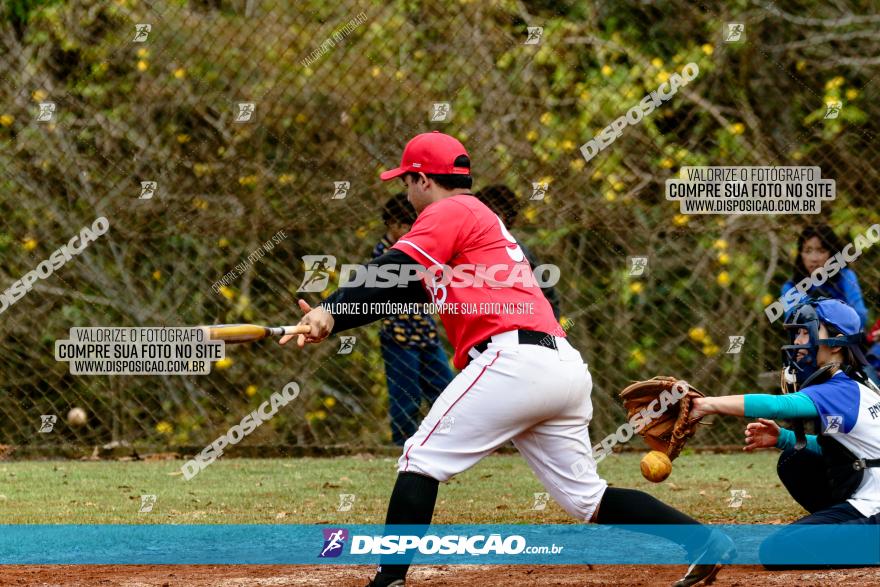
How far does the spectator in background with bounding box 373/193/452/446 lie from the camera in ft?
27.1

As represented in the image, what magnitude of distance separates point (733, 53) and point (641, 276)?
5.56ft

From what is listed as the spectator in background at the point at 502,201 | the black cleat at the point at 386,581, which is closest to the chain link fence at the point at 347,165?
the spectator in background at the point at 502,201

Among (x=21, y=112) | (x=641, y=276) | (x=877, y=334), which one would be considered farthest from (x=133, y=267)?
(x=877, y=334)

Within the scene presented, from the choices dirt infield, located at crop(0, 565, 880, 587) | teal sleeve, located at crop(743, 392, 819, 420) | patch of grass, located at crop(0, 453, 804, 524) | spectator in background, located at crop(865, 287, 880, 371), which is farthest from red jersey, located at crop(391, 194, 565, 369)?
spectator in background, located at crop(865, 287, 880, 371)

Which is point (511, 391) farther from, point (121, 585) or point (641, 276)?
point (641, 276)

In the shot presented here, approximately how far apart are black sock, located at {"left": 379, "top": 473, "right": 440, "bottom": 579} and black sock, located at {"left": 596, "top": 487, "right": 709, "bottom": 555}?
63cm

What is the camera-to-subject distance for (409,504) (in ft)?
13.8

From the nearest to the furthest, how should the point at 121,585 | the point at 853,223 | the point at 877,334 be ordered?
the point at 121,585 < the point at 877,334 < the point at 853,223

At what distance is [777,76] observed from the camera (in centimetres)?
876

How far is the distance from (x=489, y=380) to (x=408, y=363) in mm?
4114

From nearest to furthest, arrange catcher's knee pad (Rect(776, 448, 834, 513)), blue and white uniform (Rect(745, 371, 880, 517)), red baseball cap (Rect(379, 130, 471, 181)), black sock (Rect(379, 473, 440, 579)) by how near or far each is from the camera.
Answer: black sock (Rect(379, 473, 440, 579)) < red baseball cap (Rect(379, 130, 471, 181)) < blue and white uniform (Rect(745, 371, 880, 517)) < catcher's knee pad (Rect(776, 448, 834, 513))

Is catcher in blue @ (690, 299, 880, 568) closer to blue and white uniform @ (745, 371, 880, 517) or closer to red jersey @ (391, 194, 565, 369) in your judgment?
blue and white uniform @ (745, 371, 880, 517)

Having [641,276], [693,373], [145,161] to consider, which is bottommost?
[693,373]

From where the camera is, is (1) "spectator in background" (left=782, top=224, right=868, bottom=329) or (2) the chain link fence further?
(2) the chain link fence
